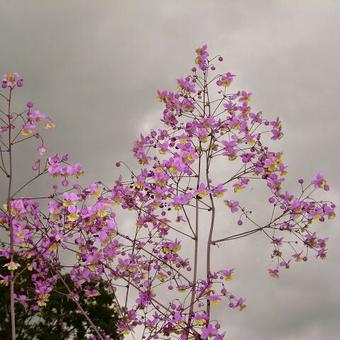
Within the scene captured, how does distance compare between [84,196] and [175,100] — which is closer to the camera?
[84,196]

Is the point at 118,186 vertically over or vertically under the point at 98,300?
under

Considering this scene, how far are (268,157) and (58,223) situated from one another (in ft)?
9.43

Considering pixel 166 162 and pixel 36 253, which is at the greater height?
pixel 166 162

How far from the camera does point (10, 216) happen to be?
6.55 metres

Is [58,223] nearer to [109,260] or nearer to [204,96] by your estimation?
[109,260]

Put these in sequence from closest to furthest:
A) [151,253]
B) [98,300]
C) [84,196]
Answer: [84,196] → [151,253] → [98,300]

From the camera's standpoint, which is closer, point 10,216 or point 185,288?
point 10,216

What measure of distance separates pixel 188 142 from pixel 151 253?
1631 mm

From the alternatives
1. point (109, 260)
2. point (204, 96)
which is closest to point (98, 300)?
point (109, 260)

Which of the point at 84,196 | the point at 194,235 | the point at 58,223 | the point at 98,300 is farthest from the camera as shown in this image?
the point at 98,300

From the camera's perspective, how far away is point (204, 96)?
26.1 feet

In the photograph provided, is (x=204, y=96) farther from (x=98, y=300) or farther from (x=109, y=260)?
(x=98, y=300)

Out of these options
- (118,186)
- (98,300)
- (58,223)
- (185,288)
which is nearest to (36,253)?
(58,223)

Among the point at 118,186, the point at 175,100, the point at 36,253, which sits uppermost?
the point at 175,100
